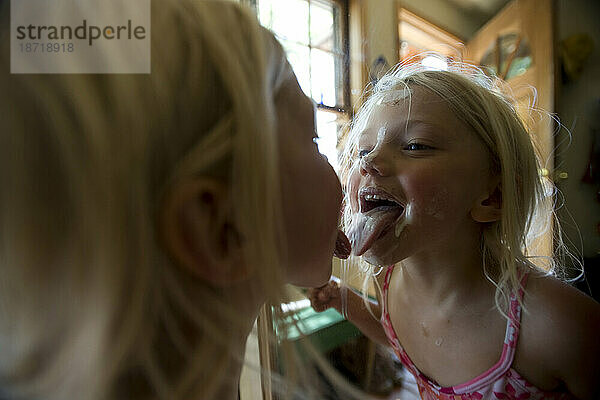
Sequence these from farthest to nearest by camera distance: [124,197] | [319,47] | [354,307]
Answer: [354,307] → [319,47] → [124,197]

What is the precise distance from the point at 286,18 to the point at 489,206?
320 millimetres

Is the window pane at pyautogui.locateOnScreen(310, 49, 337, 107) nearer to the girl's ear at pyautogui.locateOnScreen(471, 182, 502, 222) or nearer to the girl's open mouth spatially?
the girl's open mouth

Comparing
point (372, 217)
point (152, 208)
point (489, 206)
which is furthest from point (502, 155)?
point (152, 208)

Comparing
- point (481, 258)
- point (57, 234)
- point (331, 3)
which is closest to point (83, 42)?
point (57, 234)

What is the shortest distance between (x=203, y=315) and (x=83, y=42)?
19 cm

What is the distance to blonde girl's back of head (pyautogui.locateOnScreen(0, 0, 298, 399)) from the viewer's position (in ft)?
0.48

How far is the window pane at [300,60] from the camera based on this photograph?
24 centimetres

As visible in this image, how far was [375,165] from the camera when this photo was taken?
323 mm

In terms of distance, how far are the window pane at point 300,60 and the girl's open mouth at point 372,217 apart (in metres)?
0.14

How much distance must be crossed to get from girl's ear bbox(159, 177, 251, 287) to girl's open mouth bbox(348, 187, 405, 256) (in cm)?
16

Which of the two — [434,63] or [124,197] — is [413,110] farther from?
[124,197]

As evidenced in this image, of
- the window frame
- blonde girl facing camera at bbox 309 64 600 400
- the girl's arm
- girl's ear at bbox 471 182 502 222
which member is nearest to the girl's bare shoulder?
blonde girl facing camera at bbox 309 64 600 400

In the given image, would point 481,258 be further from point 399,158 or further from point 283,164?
point 283,164

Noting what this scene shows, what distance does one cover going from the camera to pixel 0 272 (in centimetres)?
16
